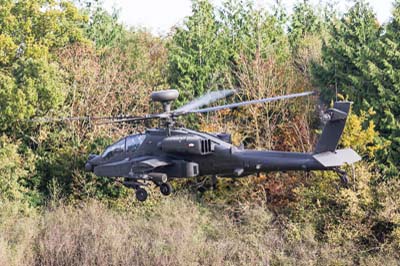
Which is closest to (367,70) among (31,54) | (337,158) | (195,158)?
(31,54)

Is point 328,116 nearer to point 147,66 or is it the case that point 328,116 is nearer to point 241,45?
point 241,45

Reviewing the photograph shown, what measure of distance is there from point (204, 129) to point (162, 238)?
4.40 meters

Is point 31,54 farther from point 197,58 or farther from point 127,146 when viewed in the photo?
point 127,146

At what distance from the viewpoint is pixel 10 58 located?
2491cm

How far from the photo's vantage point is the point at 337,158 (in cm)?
1186

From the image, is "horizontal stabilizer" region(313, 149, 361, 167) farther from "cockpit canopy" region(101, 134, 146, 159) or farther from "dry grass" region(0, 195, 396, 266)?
"dry grass" region(0, 195, 396, 266)

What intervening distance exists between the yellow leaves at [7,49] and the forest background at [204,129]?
6 cm

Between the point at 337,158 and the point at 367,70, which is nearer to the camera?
the point at 337,158

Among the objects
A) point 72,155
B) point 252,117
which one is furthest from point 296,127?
point 72,155

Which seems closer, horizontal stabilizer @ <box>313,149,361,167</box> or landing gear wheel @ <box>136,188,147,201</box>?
horizontal stabilizer @ <box>313,149,361,167</box>

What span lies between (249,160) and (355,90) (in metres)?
12.7

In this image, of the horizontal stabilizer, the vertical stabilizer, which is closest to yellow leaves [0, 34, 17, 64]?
the vertical stabilizer

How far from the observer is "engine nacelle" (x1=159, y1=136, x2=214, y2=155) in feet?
41.9

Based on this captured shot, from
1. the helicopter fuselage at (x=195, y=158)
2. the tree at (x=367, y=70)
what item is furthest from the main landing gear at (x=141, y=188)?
the tree at (x=367, y=70)
